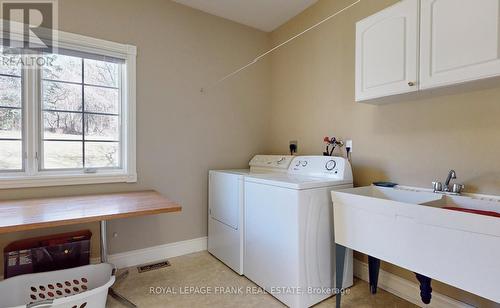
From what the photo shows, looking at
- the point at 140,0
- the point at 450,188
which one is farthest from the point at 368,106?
the point at 140,0

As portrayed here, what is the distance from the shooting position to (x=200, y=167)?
2.82 metres

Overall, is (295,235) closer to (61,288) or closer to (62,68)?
(61,288)

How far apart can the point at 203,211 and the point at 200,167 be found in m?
0.50

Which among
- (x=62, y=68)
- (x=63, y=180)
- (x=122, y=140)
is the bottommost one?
(x=63, y=180)

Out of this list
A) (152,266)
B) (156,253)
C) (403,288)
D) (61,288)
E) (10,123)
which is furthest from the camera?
(156,253)

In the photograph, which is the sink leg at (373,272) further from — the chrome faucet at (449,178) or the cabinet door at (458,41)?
the cabinet door at (458,41)

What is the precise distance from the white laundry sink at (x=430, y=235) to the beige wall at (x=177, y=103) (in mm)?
1600

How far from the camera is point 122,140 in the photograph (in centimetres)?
246

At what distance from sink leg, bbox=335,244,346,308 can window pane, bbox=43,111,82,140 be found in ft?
7.88

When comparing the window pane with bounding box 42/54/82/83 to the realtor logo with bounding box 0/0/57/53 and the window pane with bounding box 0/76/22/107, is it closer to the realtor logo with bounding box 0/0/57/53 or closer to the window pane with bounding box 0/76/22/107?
the realtor logo with bounding box 0/0/57/53

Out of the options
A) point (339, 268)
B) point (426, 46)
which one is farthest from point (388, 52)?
point (339, 268)

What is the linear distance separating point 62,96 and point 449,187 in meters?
3.11

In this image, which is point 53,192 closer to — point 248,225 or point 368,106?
Answer: point 248,225

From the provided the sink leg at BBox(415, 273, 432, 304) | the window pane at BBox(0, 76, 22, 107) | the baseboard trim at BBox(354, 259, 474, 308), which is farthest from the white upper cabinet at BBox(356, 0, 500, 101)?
the window pane at BBox(0, 76, 22, 107)
